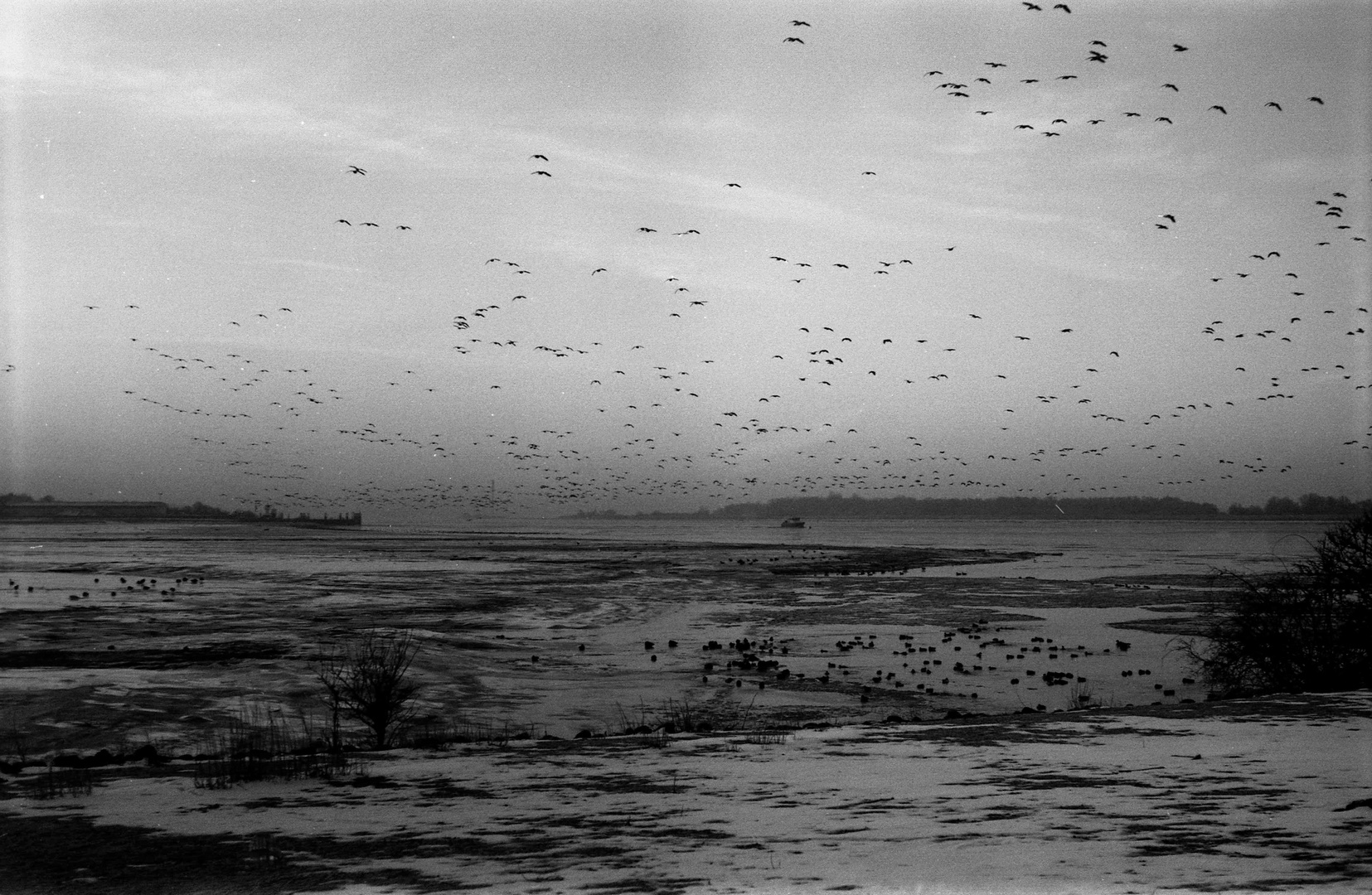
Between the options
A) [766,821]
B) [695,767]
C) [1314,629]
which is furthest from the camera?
[1314,629]

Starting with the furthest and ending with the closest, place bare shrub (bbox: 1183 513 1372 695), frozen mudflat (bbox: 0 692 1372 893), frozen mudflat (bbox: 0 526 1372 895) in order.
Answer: bare shrub (bbox: 1183 513 1372 695)
frozen mudflat (bbox: 0 526 1372 895)
frozen mudflat (bbox: 0 692 1372 893)

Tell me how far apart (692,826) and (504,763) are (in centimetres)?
412

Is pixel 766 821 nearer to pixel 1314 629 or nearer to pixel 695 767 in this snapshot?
pixel 695 767

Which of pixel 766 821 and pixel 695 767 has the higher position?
pixel 766 821

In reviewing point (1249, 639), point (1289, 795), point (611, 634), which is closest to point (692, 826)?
point (1289, 795)

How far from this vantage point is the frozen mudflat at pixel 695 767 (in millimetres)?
7543

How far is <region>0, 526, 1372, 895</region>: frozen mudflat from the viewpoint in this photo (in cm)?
754

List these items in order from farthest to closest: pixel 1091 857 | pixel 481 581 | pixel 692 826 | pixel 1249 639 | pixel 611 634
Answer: pixel 481 581 → pixel 611 634 → pixel 1249 639 → pixel 692 826 → pixel 1091 857

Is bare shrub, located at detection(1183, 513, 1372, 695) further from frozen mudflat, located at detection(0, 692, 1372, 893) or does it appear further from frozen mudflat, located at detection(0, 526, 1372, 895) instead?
frozen mudflat, located at detection(0, 692, 1372, 893)

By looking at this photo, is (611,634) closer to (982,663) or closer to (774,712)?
(982,663)

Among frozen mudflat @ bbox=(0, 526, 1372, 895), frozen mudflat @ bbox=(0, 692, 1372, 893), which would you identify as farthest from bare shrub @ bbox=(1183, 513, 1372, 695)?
frozen mudflat @ bbox=(0, 692, 1372, 893)

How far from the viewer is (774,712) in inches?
760

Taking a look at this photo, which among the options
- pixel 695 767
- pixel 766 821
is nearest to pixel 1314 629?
pixel 695 767

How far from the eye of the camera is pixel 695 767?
1202 centimetres
